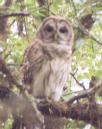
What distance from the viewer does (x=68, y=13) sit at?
4738 millimetres

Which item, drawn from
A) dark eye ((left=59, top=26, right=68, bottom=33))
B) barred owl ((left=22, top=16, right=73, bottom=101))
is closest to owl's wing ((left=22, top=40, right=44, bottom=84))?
barred owl ((left=22, top=16, right=73, bottom=101))

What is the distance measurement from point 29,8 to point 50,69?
0.63 metres

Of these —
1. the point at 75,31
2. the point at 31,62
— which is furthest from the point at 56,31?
the point at 31,62

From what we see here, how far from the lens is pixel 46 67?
4188 mm

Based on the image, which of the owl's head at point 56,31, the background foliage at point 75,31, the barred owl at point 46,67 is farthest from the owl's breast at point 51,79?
the owl's head at point 56,31

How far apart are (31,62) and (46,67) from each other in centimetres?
16

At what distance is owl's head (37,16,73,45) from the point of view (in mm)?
4559

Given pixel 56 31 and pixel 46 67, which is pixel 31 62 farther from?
pixel 56 31

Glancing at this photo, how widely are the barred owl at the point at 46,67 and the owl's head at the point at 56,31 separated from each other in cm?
4

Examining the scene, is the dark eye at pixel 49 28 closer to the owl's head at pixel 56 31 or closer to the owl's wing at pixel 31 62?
the owl's head at pixel 56 31

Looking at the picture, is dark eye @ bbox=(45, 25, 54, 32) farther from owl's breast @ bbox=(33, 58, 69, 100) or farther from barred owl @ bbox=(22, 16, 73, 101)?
owl's breast @ bbox=(33, 58, 69, 100)

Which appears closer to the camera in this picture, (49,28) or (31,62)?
(31,62)

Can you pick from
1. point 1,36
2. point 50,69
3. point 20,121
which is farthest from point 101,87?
point 1,36

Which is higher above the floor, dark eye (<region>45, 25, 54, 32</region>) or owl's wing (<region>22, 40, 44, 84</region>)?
dark eye (<region>45, 25, 54, 32</region>)
